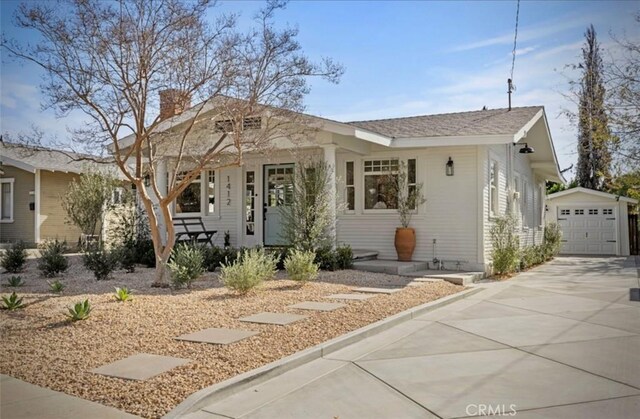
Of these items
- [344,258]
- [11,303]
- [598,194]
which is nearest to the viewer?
[11,303]

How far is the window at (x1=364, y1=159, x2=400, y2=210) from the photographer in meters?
12.7

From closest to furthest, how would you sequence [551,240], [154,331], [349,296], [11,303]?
[154,331], [11,303], [349,296], [551,240]

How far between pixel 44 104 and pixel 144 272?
13.5 ft

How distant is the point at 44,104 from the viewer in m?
7.47

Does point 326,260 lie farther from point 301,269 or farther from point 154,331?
point 154,331

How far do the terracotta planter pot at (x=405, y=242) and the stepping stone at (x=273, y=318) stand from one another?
242 inches

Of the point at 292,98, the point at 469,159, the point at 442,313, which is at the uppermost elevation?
the point at 292,98

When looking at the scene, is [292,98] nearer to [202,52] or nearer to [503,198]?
A: [202,52]

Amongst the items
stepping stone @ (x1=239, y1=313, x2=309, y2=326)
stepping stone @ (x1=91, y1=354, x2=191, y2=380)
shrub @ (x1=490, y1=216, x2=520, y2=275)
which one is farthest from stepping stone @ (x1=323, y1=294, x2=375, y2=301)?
shrub @ (x1=490, y1=216, x2=520, y2=275)

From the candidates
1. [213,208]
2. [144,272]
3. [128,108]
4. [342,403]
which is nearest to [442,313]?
[342,403]

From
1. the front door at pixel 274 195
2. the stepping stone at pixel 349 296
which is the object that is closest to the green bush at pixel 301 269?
the stepping stone at pixel 349 296

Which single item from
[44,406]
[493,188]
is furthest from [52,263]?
[493,188]

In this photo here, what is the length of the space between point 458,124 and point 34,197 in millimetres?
15354

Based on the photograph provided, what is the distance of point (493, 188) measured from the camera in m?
12.9
